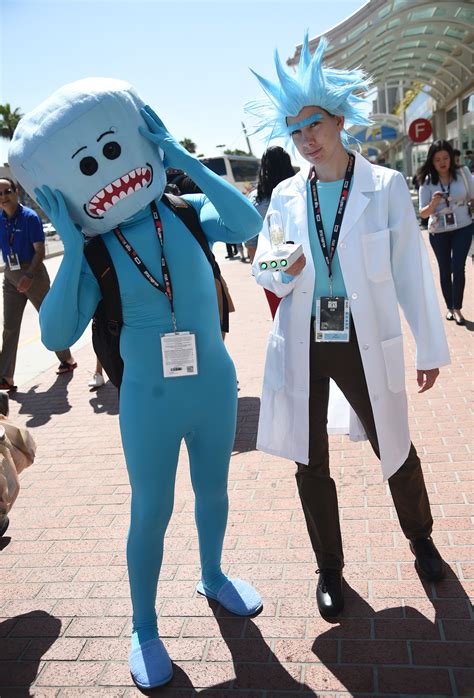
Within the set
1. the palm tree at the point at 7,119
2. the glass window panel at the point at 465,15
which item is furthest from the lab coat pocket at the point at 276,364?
the palm tree at the point at 7,119

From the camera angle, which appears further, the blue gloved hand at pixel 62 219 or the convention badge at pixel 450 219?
the convention badge at pixel 450 219

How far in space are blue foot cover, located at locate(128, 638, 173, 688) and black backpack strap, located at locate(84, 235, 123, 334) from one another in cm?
129

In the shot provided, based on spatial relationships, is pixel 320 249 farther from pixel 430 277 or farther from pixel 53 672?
pixel 53 672

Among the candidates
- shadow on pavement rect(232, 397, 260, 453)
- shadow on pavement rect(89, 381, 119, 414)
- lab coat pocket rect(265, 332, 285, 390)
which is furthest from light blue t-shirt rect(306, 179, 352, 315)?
shadow on pavement rect(89, 381, 119, 414)

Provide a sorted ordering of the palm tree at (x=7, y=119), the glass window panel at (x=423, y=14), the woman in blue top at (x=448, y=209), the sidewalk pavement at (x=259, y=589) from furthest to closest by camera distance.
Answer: the palm tree at (x=7, y=119) < the glass window panel at (x=423, y=14) < the woman in blue top at (x=448, y=209) < the sidewalk pavement at (x=259, y=589)

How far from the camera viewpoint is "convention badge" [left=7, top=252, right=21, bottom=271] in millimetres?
7133

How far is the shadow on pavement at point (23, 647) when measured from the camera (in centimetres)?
266

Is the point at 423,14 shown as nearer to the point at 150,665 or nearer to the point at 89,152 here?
the point at 89,152

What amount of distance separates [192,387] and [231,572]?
1170 mm

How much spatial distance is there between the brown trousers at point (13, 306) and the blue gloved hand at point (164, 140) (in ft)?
16.5

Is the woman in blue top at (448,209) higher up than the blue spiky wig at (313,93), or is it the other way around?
the blue spiky wig at (313,93)

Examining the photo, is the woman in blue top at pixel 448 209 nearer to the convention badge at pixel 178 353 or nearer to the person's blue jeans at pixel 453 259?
the person's blue jeans at pixel 453 259

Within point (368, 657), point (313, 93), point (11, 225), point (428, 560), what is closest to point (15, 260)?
point (11, 225)

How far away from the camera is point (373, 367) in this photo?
2.68 meters
